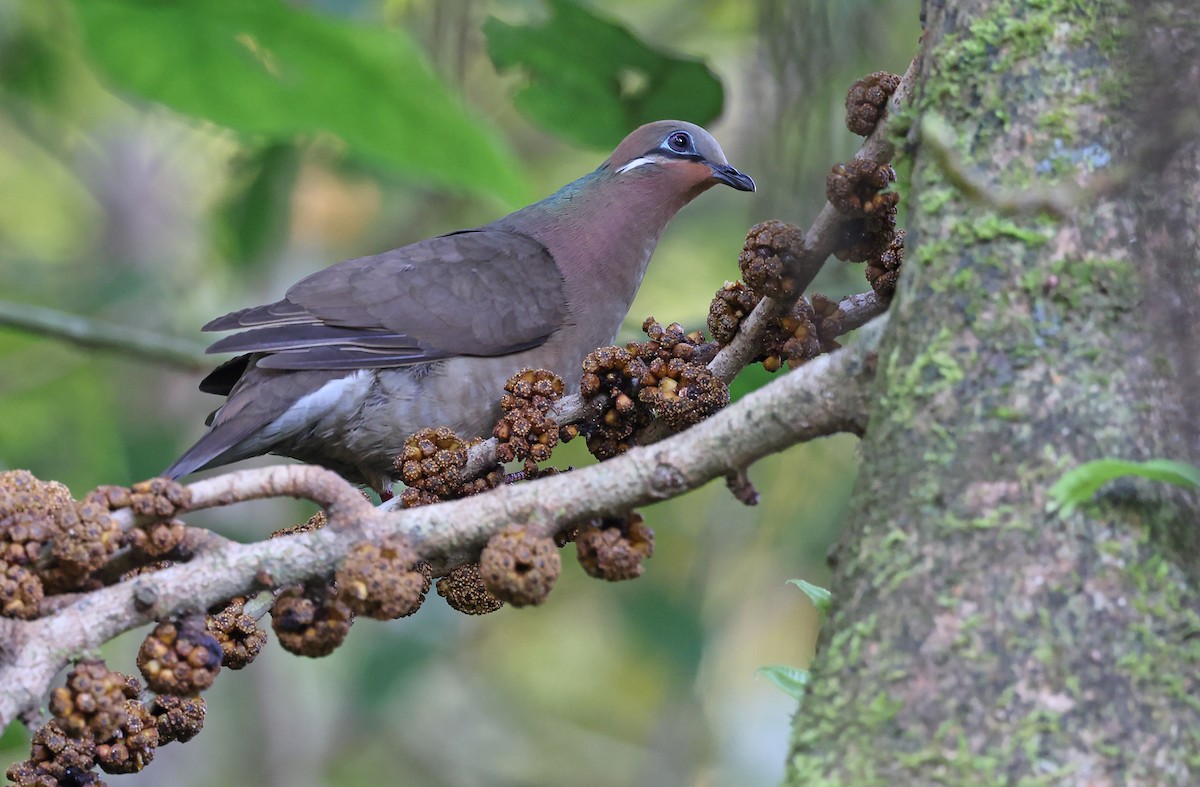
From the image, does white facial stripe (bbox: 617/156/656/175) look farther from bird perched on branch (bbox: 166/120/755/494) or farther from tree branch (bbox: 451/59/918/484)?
tree branch (bbox: 451/59/918/484)

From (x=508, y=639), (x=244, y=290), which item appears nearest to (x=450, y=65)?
(x=244, y=290)

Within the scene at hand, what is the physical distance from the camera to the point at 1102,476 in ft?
5.23

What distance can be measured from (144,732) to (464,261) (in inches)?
111

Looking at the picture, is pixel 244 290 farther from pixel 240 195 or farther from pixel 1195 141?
pixel 1195 141

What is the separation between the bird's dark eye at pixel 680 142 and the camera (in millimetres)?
4793

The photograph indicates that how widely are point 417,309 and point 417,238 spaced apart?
351 centimetres

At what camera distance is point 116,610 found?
192cm

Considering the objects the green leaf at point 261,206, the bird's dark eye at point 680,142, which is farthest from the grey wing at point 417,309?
the green leaf at point 261,206

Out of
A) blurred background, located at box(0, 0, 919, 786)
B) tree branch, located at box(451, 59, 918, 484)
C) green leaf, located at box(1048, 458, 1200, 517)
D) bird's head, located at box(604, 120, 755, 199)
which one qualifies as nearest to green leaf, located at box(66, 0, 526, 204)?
blurred background, located at box(0, 0, 919, 786)

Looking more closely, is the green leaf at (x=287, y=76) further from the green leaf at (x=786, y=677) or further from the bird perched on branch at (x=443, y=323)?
the green leaf at (x=786, y=677)

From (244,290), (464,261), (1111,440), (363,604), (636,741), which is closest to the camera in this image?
(1111,440)

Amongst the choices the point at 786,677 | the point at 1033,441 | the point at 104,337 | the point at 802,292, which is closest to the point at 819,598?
the point at 786,677

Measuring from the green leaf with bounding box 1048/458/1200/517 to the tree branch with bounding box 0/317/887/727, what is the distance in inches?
13.6

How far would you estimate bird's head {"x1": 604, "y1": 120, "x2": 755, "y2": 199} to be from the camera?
15.6 feet
